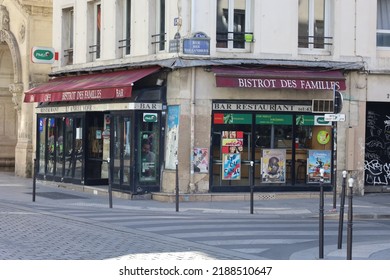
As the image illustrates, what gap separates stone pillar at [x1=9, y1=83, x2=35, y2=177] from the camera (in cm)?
3105

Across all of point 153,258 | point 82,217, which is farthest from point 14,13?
point 153,258

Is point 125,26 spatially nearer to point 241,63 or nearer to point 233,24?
point 233,24

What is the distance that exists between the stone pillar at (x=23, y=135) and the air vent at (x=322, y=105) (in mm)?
13089

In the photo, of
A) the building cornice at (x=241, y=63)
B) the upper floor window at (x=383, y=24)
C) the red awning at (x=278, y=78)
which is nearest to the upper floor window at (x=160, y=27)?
the building cornice at (x=241, y=63)

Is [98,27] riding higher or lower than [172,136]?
higher

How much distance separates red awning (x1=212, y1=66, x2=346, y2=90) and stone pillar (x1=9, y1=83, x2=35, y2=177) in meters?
11.4

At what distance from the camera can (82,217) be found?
1788 centimetres

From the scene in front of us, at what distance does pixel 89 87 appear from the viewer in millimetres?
24703

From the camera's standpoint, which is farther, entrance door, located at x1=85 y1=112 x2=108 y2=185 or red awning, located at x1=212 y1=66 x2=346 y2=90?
entrance door, located at x1=85 y1=112 x2=108 y2=185

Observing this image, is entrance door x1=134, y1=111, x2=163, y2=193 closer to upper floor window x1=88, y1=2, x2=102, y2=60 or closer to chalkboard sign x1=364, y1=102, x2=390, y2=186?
upper floor window x1=88, y1=2, x2=102, y2=60

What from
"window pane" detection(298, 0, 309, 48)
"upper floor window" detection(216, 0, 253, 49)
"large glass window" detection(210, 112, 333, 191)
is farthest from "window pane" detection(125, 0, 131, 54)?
"window pane" detection(298, 0, 309, 48)

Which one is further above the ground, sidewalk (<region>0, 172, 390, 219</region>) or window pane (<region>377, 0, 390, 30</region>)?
window pane (<region>377, 0, 390, 30</region>)

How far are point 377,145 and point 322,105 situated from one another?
368cm

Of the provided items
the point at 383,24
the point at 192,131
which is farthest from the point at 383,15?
the point at 192,131
